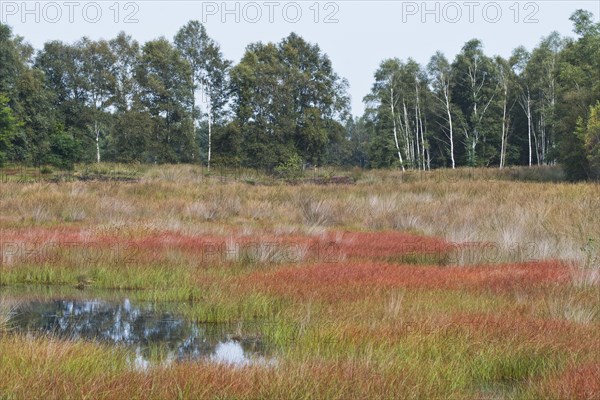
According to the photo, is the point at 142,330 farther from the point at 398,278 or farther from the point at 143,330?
the point at 398,278

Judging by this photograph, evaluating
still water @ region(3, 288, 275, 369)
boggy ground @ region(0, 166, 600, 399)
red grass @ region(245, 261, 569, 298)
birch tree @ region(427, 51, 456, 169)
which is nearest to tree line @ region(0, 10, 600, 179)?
birch tree @ region(427, 51, 456, 169)

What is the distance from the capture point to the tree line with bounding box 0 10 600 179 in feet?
167

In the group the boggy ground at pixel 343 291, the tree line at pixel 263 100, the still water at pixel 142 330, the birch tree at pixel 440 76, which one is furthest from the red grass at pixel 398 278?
the birch tree at pixel 440 76

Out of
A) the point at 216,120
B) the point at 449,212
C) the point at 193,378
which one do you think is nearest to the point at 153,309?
the point at 193,378

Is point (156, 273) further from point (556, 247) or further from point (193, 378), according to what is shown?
point (556, 247)

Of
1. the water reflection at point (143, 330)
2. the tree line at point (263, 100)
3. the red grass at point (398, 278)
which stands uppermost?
the tree line at point (263, 100)

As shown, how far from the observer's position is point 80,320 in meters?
7.53

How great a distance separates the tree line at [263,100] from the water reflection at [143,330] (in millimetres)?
38880

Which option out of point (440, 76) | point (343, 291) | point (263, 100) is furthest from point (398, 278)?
point (440, 76)

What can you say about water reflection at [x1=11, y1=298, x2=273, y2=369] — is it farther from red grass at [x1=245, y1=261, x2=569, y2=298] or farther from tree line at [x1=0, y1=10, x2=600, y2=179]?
tree line at [x1=0, y1=10, x2=600, y2=179]

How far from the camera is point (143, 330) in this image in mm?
7094

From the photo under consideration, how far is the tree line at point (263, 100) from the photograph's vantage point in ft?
167

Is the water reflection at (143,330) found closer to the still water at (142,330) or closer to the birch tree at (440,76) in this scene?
the still water at (142,330)

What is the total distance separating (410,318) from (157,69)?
4919 centimetres
